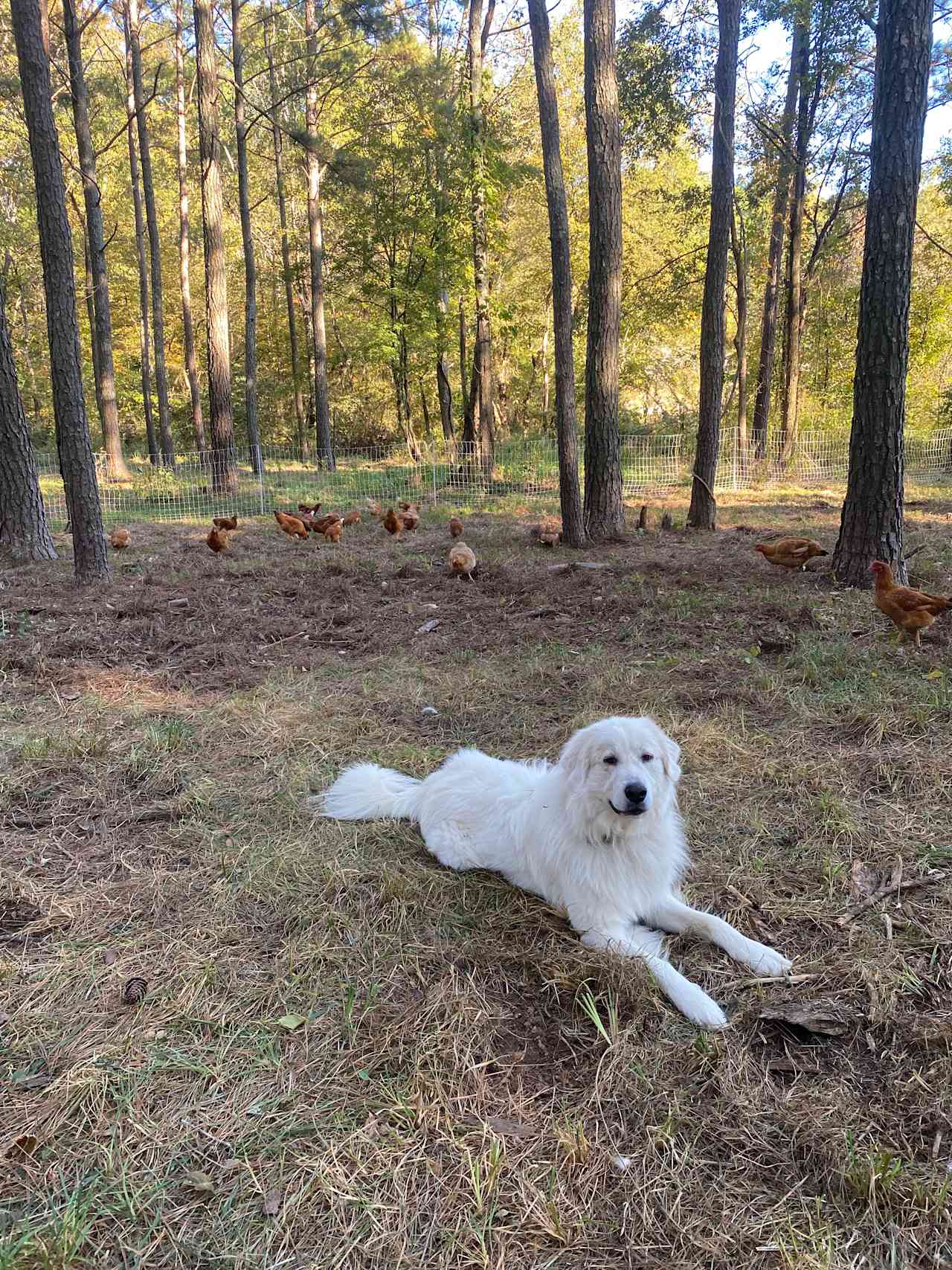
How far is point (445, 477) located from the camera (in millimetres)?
16234

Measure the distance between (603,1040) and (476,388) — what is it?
17.4 meters

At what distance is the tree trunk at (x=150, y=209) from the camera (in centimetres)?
1623

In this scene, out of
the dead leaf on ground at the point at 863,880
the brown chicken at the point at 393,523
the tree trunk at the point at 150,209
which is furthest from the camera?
the tree trunk at the point at 150,209

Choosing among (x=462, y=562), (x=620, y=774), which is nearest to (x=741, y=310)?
(x=462, y=562)

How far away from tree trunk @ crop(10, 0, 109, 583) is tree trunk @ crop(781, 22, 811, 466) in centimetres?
1520

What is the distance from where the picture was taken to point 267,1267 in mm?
1531

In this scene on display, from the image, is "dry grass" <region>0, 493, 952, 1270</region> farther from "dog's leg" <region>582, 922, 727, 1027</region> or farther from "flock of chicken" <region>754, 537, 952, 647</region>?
"flock of chicken" <region>754, 537, 952, 647</region>

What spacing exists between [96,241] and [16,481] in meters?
10.4

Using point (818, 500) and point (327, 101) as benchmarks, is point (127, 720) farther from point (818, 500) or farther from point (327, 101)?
point (327, 101)

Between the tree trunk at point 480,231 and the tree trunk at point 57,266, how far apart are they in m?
10.2

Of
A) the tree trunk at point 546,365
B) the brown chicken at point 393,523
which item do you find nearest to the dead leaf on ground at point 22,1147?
the brown chicken at point 393,523

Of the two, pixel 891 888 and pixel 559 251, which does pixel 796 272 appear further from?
pixel 891 888

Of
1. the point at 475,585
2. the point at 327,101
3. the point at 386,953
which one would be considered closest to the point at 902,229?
the point at 475,585

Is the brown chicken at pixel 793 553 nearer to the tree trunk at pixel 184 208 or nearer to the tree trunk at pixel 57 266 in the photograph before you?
the tree trunk at pixel 57 266
